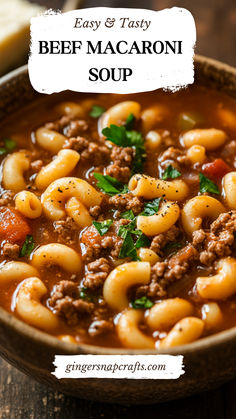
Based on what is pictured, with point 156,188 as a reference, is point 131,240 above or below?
below

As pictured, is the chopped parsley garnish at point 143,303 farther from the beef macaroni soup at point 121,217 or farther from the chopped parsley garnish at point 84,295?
the chopped parsley garnish at point 84,295

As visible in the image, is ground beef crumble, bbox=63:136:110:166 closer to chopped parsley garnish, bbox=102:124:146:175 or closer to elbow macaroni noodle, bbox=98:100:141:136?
chopped parsley garnish, bbox=102:124:146:175

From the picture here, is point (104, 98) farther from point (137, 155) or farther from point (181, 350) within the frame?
point (181, 350)

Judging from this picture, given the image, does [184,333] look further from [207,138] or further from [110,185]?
[207,138]

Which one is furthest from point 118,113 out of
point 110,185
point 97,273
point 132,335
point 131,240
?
point 132,335

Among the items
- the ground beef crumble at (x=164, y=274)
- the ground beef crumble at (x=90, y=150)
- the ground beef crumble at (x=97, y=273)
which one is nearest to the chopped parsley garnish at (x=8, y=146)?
the ground beef crumble at (x=90, y=150)

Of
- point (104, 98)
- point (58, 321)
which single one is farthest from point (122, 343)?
point (104, 98)
